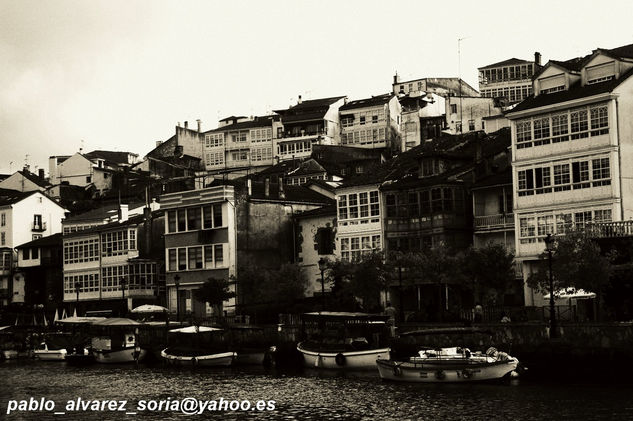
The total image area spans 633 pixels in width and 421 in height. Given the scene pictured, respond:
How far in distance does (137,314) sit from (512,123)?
3689cm

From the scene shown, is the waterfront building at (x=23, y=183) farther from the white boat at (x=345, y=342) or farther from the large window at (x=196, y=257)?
the white boat at (x=345, y=342)

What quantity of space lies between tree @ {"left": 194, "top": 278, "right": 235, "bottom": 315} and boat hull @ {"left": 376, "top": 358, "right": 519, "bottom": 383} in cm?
2915

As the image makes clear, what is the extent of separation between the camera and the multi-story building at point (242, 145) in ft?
415

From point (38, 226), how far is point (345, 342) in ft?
213

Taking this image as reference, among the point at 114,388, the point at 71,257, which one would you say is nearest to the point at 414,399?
the point at 114,388

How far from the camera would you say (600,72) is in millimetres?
60875

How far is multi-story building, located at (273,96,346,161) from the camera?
121m

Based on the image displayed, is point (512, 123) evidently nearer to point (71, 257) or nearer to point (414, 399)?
point (414, 399)

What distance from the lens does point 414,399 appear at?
4222 cm

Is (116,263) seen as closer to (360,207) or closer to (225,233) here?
(225,233)

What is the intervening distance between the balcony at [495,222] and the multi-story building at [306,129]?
5262 centimetres

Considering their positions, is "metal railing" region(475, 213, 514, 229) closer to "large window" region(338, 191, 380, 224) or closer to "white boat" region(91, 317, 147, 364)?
"large window" region(338, 191, 380, 224)

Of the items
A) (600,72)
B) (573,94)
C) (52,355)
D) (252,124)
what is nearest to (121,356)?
(52,355)

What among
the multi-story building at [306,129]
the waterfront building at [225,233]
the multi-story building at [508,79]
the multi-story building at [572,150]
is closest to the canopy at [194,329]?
the waterfront building at [225,233]
